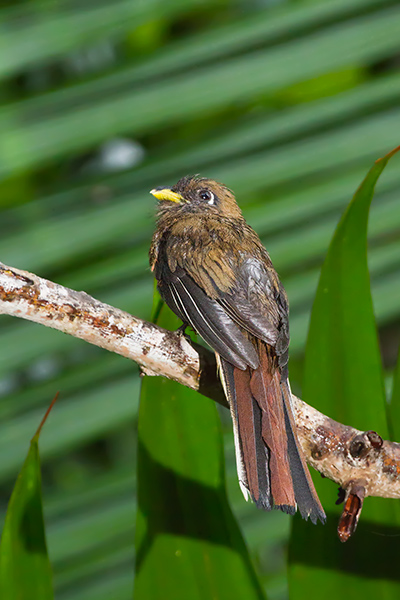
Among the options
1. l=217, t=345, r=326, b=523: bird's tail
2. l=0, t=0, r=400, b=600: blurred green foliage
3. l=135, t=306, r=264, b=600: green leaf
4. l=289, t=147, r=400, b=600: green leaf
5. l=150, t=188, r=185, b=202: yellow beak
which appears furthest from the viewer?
l=0, t=0, r=400, b=600: blurred green foliage

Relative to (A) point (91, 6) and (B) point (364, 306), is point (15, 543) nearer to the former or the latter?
(B) point (364, 306)

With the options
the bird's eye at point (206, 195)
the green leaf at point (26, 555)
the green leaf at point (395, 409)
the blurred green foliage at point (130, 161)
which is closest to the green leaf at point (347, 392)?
the green leaf at point (395, 409)

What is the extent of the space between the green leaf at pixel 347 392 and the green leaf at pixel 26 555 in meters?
0.57

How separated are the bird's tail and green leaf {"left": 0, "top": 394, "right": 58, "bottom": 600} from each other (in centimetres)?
47

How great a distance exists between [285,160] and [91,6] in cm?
95

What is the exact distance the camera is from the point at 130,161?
8.67 ft

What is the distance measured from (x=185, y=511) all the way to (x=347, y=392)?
1.51 feet

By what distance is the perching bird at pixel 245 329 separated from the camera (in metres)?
1.28

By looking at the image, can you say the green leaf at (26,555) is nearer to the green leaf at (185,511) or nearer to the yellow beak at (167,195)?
the green leaf at (185,511)

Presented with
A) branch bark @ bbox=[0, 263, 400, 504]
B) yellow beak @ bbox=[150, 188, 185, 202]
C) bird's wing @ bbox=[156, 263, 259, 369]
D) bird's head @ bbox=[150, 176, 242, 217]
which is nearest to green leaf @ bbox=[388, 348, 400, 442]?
branch bark @ bbox=[0, 263, 400, 504]

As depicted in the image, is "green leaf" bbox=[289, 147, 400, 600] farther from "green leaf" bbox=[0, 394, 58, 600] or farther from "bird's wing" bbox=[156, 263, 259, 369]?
"green leaf" bbox=[0, 394, 58, 600]

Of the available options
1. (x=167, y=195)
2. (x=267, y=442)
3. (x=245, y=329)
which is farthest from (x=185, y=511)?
(x=167, y=195)

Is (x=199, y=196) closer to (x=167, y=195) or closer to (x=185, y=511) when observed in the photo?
(x=167, y=195)

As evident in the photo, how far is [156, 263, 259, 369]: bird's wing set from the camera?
1410 millimetres
